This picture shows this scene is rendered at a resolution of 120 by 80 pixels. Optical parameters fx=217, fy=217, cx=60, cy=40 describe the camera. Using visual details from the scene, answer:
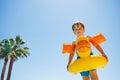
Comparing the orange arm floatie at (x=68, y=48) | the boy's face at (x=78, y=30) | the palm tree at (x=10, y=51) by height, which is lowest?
the orange arm floatie at (x=68, y=48)

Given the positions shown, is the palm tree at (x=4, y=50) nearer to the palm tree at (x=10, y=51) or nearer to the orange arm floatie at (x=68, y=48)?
the palm tree at (x=10, y=51)

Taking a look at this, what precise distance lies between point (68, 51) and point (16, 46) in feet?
86.6

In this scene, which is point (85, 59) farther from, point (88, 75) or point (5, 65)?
point (5, 65)

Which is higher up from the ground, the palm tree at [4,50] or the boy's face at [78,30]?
the palm tree at [4,50]

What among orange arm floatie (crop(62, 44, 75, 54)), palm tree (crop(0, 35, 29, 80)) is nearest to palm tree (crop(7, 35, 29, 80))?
palm tree (crop(0, 35, 29, 80))

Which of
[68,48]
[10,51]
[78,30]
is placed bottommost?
[68,48]

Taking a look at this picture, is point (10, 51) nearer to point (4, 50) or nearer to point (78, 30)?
point (4, 50)

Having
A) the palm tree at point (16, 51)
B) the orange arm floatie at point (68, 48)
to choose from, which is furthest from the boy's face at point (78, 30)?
the palm tree at point (16, 51)

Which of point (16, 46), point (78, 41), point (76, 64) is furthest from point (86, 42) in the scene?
point (16, 46)

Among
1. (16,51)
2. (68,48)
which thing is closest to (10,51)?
(16,51)

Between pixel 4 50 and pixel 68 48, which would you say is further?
pixel 4 50

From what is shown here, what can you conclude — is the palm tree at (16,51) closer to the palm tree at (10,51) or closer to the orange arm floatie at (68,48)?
the palm tree at (10,51)

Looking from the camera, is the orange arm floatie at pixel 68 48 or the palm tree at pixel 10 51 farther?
the palm tree at pixel 10 51

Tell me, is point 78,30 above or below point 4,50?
below
